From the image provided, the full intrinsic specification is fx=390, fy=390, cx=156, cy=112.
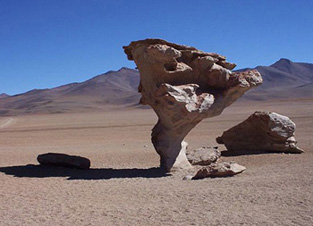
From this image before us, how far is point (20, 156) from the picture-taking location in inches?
673

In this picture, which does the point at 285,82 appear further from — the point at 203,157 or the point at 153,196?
the point at 153,196

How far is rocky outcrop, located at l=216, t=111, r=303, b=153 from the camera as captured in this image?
49.5 ft

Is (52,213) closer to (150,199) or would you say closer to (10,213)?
(10,213)

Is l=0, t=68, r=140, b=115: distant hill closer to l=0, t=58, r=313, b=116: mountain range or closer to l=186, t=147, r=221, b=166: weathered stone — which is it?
l=0, t=58, r=313, b=116: mountain range

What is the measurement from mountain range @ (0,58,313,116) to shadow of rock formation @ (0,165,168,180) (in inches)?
3218

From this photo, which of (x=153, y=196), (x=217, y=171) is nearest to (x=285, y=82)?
(x=217, y=171)

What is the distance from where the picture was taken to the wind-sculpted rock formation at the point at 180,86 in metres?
11.7

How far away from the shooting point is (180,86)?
11898 millimetres

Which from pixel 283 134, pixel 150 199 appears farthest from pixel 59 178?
pixel 283 134

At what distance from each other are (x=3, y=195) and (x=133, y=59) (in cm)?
611

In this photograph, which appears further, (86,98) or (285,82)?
(285,82)

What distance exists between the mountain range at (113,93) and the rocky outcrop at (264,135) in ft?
265

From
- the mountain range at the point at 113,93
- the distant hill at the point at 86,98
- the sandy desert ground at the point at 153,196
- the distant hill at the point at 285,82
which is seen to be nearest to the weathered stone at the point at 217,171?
the sandy desert ground at the point at 153,196

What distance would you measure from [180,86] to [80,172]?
4.24 m
